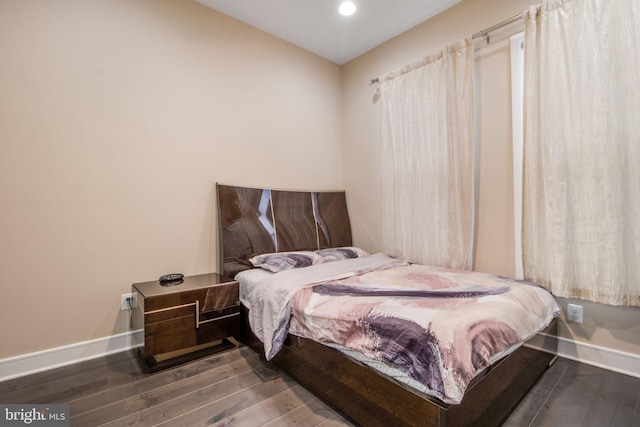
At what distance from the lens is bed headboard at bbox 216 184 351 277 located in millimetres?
2689

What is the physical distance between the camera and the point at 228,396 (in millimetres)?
1711

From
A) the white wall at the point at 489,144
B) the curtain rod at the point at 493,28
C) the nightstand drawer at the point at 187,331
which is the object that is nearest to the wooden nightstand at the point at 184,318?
the nightstand drawer at the point at 187,331

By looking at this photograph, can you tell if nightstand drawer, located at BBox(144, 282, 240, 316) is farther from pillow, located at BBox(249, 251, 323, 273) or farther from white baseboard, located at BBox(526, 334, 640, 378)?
white baseboard, located at BBox(526, 334, 640, 378)

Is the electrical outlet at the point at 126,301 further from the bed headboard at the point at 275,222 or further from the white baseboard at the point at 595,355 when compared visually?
the white baseboard at the point at 595,355

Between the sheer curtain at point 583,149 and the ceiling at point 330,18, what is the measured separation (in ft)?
3.42

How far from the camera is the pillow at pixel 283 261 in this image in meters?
2.46

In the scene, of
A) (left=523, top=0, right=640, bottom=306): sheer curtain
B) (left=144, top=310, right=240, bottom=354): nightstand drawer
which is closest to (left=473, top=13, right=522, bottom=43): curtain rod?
(left=523, top=0, right=640, bottom=306): sheer curtain

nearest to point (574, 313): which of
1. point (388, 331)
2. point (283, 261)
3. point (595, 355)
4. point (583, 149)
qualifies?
point (595, 355)

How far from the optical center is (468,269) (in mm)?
2568

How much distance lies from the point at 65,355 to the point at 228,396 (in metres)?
1.26

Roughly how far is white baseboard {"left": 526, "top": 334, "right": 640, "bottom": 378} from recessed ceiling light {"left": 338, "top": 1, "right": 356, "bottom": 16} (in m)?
2.89

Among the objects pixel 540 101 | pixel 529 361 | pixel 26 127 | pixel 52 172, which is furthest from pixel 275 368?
pixel 540 101

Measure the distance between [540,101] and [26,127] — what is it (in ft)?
11.3

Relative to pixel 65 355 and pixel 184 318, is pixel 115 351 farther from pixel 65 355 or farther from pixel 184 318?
pixel 184 318
